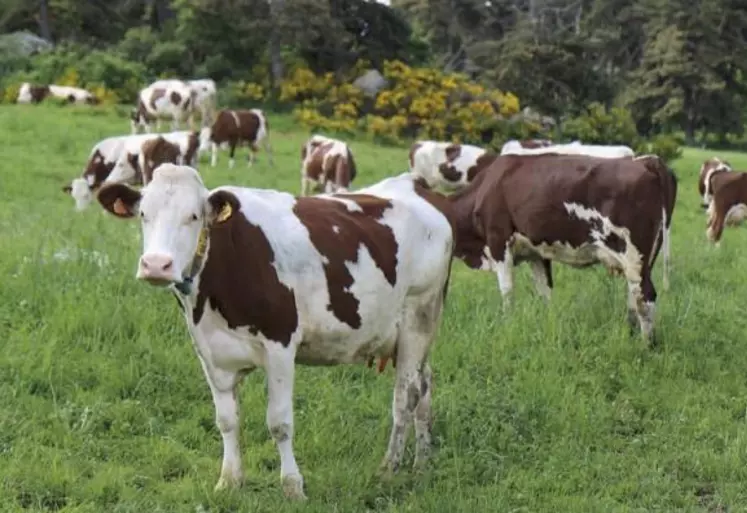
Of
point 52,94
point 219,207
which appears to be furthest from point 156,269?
point 52,94

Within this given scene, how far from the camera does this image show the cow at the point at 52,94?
2967 centimetres

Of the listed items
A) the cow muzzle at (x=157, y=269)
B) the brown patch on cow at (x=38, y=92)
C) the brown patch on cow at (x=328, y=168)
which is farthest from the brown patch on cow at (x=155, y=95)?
the cow muzzle at (x=157, y=269)

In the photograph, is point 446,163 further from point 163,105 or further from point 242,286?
point 242,286

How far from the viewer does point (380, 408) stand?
6.64 m

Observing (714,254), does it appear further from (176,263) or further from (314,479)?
(176,263)

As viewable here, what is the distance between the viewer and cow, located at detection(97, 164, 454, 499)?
4688mm

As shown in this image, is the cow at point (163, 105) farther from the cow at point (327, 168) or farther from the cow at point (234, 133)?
the cow at point (327, 168)

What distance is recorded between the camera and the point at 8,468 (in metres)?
5.09

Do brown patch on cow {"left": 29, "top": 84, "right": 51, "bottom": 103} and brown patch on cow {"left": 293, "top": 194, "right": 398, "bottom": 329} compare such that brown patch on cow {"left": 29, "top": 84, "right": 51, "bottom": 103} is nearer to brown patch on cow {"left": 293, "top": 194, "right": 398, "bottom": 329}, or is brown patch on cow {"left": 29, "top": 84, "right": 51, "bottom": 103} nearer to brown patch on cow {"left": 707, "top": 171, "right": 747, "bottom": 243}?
brown patch on cow {"left": 707, "top": 171, "right": 747, "bottom": 243}

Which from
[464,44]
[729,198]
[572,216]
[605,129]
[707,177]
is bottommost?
[605,129]

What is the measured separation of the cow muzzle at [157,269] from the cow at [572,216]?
16.9ft

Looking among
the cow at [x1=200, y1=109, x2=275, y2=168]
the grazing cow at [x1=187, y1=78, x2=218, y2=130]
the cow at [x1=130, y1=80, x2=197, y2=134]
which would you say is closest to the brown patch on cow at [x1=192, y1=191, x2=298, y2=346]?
the cow at [x1=200, y1=109, x2=275, y2=168]

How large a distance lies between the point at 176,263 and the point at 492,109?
97.4 feet

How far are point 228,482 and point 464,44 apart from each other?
146 feet
